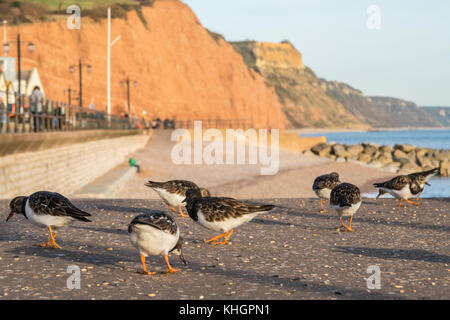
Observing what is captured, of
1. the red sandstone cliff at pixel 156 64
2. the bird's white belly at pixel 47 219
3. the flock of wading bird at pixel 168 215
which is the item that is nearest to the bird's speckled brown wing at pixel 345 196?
the flock of wading bird at pixel 168 215

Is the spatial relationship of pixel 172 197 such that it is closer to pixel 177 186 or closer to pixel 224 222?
pixel 177 186

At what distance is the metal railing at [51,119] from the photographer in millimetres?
21628

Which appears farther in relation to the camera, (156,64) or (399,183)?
(156,64)

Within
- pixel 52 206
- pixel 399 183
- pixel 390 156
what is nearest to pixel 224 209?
pixel 52 206

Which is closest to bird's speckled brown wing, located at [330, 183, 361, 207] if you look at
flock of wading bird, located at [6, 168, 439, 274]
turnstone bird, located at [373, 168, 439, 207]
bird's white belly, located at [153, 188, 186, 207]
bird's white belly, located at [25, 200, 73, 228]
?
flock of wading bird, located at [6, 168, 439, 274]

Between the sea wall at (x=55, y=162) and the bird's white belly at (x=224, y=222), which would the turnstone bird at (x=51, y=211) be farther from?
the sea wall at (x=55, y=162)

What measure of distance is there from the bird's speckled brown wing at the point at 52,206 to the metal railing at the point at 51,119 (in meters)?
11.5

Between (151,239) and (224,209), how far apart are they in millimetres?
2207

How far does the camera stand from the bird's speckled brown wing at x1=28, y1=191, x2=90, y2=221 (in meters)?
8.88

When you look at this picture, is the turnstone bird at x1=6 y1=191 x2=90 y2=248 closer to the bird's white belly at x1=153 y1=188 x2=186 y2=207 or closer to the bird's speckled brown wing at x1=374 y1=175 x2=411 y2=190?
the bird's white belly at x1=153 y1=188 x2=186 y2=207

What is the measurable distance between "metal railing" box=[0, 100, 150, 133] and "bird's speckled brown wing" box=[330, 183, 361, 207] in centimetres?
1268

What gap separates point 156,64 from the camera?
374 feet

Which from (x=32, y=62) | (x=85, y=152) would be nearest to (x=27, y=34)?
(x=32, y=62)
